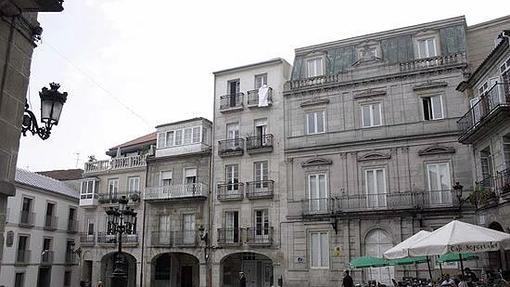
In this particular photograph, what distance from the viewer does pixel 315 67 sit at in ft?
93.6

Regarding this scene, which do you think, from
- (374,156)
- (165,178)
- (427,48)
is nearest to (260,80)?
(374,156)

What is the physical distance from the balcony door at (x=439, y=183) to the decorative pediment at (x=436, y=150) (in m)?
0.58

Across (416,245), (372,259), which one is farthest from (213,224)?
(416,245)

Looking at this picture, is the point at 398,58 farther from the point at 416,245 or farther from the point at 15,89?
the point at 15,89

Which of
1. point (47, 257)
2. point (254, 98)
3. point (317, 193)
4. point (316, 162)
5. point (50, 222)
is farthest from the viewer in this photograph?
point (50, 222)

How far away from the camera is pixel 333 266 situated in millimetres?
24969

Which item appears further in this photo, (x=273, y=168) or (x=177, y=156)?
Result: (x=177, y=156)

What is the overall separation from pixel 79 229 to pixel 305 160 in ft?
71.7

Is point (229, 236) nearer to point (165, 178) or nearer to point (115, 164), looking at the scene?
point (165, 178)

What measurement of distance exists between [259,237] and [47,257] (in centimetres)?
1763

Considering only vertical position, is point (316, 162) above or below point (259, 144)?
below

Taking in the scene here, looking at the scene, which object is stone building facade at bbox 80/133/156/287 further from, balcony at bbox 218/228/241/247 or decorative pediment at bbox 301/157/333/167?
decorative pediment at bbox 301/157/333/167

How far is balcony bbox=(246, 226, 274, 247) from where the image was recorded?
27284mm

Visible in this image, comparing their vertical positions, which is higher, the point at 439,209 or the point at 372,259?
the point at 439,209
